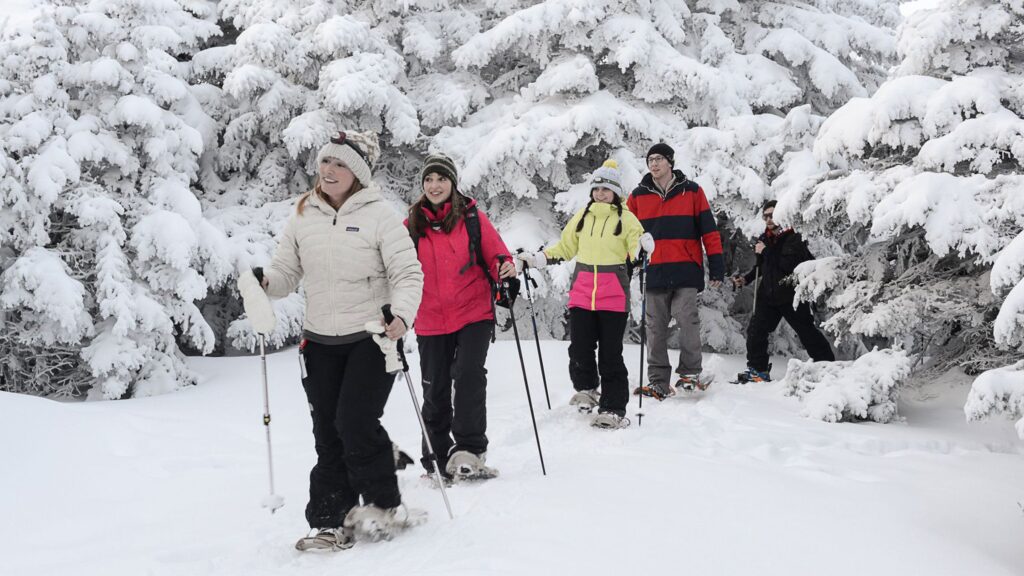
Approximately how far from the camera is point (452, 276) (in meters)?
4.55

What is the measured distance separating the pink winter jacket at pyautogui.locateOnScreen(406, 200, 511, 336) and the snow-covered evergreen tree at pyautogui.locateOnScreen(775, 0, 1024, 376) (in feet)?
9.12

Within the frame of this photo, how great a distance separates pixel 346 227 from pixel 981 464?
4312mm

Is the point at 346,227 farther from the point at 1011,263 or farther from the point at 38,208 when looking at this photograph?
the point at 38,208

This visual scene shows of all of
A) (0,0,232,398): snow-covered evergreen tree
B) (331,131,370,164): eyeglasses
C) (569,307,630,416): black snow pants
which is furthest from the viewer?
(0,0,232,398): snow-covered evergreen tree

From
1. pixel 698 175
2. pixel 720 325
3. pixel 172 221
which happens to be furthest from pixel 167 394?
pixel 720 325

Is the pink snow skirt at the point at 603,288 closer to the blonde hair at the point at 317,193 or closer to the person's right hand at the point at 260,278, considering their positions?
the blonde hair at the point at 317,193

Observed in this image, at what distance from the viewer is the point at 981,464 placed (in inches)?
190

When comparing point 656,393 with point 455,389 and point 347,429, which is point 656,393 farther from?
point 347,429

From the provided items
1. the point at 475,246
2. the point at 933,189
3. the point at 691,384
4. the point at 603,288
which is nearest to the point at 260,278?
the point at 475,246

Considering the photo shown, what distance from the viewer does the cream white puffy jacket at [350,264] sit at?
355 centimetres

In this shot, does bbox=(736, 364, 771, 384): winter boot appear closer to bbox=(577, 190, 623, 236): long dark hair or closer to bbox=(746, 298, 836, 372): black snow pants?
bbox=(746, 298, 836, 372): black snow pants

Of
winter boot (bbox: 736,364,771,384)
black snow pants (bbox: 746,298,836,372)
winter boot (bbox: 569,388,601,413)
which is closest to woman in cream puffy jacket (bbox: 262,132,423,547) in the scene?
winter boot (bbox: 569,388,601,413)

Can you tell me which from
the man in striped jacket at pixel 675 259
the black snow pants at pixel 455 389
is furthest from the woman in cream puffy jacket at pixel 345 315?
the man in striped jacket at pixel 675 259

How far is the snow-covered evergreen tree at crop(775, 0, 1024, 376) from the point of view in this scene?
193 inches
